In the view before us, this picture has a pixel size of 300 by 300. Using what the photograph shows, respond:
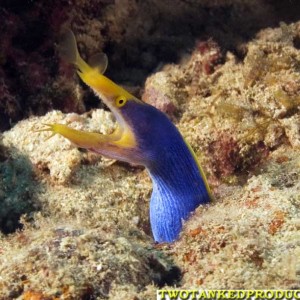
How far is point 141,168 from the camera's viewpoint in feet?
11.3

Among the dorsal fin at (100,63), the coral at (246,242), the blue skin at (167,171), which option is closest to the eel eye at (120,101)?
the blue skin at (167,171)

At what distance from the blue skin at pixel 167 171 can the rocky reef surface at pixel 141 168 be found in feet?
0.40

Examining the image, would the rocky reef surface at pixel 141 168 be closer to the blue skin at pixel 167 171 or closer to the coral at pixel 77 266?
the coral at pixel 77 266

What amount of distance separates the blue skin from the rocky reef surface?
0.12m

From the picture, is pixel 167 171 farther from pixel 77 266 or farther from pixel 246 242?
pixel 77 266

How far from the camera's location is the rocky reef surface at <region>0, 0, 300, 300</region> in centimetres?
176

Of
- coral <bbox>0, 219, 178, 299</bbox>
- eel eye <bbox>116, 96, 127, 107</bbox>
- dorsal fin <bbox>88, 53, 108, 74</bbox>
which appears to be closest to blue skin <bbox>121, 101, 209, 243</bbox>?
eel eye <bbox>116, 96, 127, 107</bbox>

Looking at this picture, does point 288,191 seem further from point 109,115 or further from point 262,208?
point 109,115

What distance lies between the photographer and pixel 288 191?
2.41 m

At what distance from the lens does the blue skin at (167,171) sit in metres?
2.38

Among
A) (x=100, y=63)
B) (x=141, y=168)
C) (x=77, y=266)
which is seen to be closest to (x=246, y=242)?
(x=77, y=266)

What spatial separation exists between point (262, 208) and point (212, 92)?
1.72 metres

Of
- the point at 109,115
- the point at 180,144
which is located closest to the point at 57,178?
the point at 109,115

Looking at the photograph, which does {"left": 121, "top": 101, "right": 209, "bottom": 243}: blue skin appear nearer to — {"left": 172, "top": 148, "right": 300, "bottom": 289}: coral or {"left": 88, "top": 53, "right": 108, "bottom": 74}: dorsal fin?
{"left": 172, "top": 148, "right": 300, "bottom": 289}: coral
